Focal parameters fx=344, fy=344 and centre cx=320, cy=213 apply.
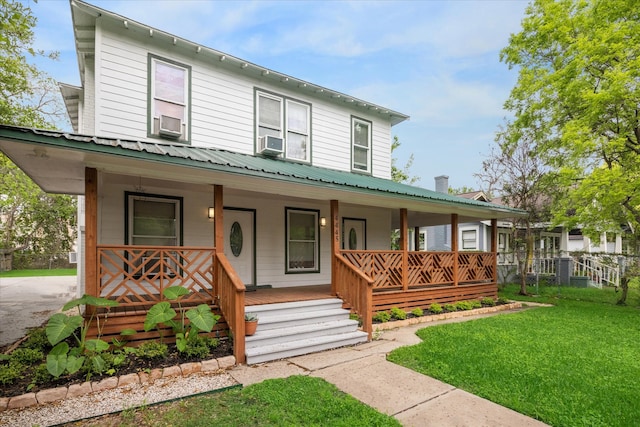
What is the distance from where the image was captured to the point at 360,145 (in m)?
10.8

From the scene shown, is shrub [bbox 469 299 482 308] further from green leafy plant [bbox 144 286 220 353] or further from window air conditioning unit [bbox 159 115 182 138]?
window air conditioning unit [bbox 159 115 182 138]

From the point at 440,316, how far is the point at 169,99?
7.96 metres

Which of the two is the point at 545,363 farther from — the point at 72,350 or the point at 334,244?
the point at 72,350

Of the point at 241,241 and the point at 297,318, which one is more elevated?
the point at 241,241

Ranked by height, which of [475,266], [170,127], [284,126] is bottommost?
A: [475,266]

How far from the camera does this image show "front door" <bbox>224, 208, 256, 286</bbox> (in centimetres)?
813

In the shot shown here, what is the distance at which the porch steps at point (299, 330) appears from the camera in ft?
16.9

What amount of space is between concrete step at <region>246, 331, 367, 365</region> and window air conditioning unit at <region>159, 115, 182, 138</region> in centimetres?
479

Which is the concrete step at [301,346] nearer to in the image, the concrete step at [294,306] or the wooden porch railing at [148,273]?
the concrete step at [294,306]

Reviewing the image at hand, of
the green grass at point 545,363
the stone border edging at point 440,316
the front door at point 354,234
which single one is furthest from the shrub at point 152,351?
the front door at point 354,234

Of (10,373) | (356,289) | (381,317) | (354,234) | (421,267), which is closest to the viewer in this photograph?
(10,373)

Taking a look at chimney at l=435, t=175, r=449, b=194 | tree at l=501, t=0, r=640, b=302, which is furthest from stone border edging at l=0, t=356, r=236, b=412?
chimney at l=435, t=175, r=449, b=194

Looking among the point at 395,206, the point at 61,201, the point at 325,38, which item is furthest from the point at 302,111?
the point at 61,201

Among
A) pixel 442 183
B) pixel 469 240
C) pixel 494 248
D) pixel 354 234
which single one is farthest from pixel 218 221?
pixel 469 240
